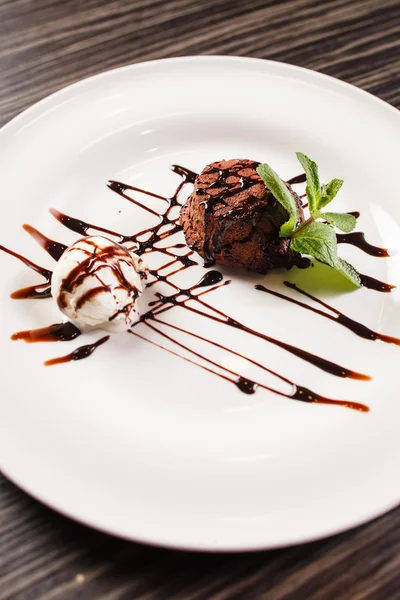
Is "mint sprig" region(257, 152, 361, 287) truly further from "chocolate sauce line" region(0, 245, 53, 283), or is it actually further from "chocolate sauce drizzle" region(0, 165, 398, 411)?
"chocolate sauce line" region(0, 245, 53, 283)

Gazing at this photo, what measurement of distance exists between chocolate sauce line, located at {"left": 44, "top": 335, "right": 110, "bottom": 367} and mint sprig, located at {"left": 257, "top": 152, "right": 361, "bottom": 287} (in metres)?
0.62

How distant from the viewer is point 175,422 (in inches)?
61.6

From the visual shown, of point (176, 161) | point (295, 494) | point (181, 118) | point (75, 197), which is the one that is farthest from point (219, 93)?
point (295, 494)

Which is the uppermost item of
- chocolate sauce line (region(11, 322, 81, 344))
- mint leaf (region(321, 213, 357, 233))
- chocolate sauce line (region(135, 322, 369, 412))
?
mint leaf (region(321, 213, 357, 233))

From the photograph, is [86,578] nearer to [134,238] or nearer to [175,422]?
[175,422]

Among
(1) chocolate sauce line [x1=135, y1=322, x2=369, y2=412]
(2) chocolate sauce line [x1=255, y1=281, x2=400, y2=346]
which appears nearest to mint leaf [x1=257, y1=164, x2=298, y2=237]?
(2) chocolate sauce line [x1=255, y1=281, x2=400, y2=346]

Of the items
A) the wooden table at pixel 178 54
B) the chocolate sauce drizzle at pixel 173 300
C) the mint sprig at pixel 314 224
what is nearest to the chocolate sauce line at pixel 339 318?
the chocolate sauce drizzle at pixel 173 300

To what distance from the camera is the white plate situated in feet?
4.39

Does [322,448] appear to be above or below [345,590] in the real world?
above

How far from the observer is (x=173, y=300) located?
1.86 m

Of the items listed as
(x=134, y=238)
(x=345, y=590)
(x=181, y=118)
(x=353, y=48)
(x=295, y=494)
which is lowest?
(x=345, y=590)

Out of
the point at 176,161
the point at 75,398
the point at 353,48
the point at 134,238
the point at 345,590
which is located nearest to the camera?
the point at 345,590

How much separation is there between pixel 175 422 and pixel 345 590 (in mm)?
542

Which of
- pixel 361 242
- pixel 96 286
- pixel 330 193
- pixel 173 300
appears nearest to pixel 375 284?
pixel 361 242
